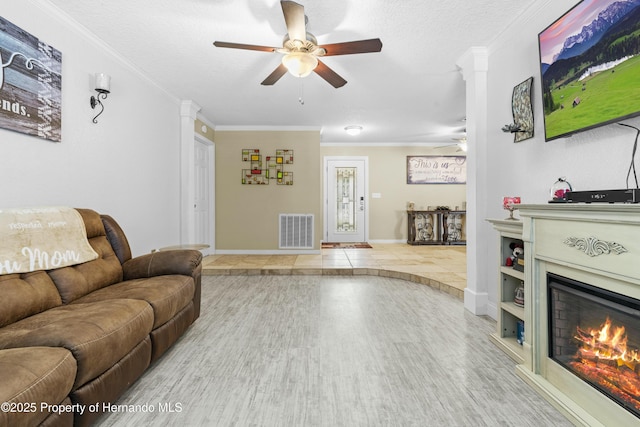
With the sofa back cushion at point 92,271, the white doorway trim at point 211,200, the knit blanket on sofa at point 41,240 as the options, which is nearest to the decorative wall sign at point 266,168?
the white doorway trim at point 211,200

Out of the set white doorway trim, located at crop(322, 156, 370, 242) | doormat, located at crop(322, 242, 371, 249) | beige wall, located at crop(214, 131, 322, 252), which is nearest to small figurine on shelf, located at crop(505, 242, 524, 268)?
beige wall, located at crop(214, 131, 322, 252)

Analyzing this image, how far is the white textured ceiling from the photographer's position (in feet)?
7.74

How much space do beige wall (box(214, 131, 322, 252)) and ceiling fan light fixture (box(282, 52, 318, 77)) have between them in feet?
11.3

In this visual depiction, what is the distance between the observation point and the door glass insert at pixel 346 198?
7.62m

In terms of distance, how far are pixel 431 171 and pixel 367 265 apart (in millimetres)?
3752

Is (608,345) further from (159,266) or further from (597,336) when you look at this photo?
(159,266)

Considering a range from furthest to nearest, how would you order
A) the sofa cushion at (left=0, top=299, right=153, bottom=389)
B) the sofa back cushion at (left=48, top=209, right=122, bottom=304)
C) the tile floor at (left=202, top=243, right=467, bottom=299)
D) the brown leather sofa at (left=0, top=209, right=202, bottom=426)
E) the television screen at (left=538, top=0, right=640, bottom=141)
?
the tile floor at (left=202, top=243, right=467, bottom=299), the sofa back cushion at (left=48, top=209, right=122, bottom=304), the television screen at (left=538, top=0, right=640, bottom=141), the sofa cushion at (left=0, top=299, right=153, bottom=389), the brown leather sofa at (left=0, top=209, right=202, bottom=426)

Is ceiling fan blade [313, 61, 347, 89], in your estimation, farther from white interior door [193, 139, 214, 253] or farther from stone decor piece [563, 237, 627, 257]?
white interior door [193, 139, 214, 253]

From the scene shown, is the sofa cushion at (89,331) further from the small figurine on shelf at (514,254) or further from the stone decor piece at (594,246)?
the small figurine on shelf at (514,254)

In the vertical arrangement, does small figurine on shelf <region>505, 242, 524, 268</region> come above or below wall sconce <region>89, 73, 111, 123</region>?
below

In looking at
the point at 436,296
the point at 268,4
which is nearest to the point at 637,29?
the point at 268,4

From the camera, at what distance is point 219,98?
14.3 feet

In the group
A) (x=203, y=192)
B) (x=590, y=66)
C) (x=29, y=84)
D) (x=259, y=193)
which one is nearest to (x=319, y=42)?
(x=590, y=66)

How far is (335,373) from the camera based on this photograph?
6.33 ft
